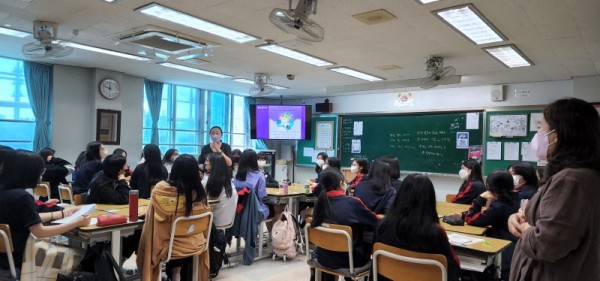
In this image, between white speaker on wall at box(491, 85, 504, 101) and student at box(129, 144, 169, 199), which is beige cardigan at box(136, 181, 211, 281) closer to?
student at box(129, 144, 169, 199)

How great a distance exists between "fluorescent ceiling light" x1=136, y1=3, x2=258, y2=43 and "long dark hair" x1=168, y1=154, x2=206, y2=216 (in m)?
1.45

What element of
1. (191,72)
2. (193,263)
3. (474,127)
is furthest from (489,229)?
(191,72)

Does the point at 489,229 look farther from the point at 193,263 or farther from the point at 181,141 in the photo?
the point at 181,141

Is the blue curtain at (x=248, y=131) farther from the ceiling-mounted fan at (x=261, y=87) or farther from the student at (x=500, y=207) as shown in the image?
the student at (x=500, y=207)

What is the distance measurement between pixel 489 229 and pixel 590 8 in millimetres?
1998

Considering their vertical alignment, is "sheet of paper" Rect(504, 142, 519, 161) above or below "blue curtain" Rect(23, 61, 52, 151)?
below

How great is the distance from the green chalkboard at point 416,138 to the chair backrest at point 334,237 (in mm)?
5276

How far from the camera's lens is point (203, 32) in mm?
4152

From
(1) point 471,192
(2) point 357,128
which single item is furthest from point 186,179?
(2) point 357,128

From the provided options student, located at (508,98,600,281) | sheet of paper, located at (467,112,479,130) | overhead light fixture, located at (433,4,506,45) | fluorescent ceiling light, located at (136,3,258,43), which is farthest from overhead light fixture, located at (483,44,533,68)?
student, located at (508,98,600,281)

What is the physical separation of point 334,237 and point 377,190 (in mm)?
1101

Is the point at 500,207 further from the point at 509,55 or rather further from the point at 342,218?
the point at 509,55

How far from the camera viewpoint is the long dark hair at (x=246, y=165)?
177 inches

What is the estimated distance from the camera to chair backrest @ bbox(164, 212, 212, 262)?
2830mm
